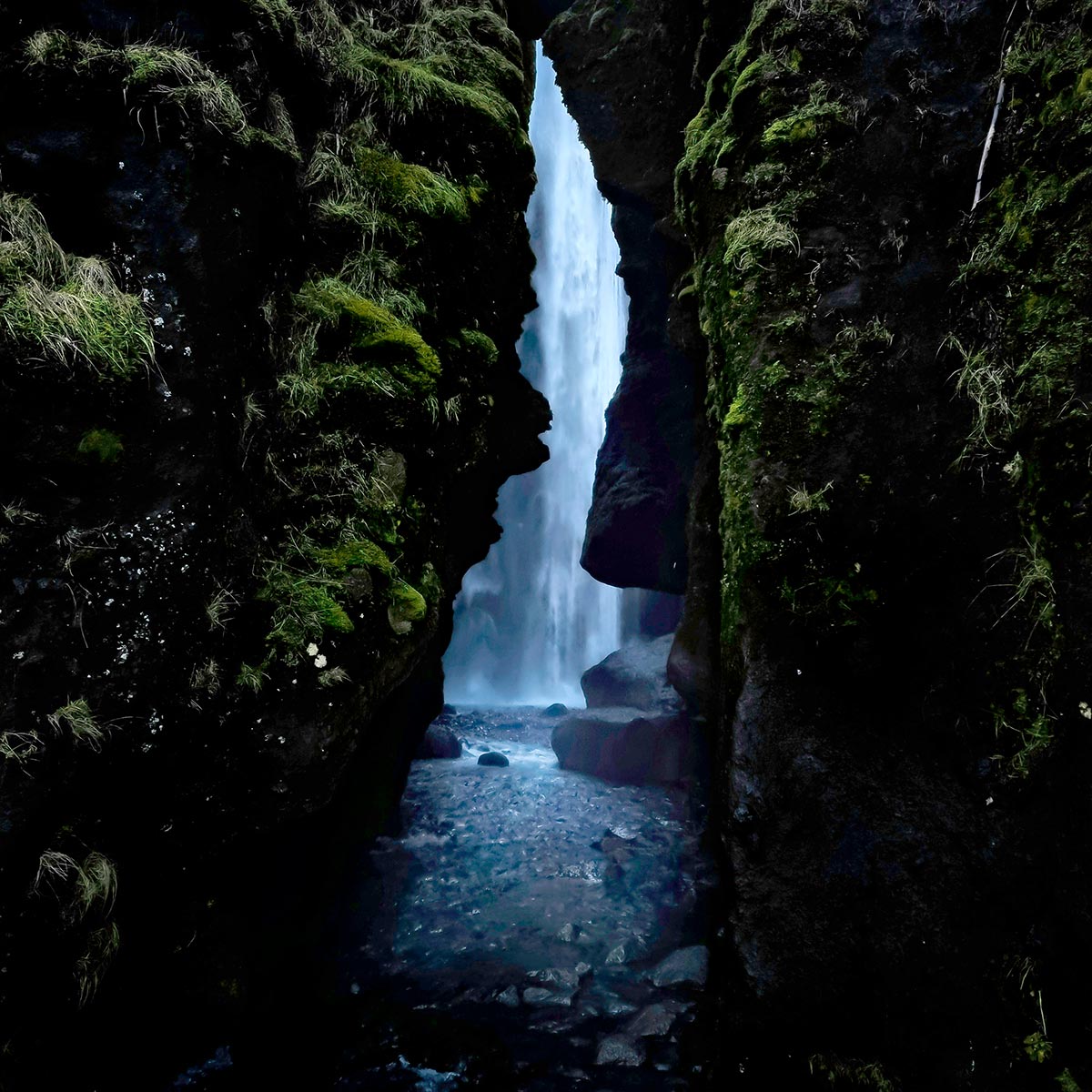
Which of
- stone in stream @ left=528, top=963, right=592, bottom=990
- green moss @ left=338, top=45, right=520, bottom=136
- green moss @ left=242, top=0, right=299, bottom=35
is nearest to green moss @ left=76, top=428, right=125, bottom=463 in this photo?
green moss @ left=242, top=0, right=299, bottom=35

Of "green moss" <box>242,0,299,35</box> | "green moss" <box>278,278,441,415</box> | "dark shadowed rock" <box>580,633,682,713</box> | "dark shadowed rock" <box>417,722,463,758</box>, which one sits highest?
"green moss" <box>242,0,299,35</box>

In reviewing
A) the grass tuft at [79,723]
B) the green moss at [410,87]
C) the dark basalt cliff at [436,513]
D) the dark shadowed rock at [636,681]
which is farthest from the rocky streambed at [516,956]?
the green moss at [410,87]

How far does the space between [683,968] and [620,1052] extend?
128 cm

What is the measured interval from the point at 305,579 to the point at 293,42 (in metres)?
4.06

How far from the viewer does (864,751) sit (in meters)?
3.24

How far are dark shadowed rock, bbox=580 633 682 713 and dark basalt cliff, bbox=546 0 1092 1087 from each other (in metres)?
9.76

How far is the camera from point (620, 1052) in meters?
3.94

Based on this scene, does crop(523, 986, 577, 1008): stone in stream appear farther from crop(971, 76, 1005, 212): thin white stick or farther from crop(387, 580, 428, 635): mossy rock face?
crop(971, 76, 1005, 212): thin white stick

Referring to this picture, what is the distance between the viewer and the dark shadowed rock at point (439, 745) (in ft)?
41.4

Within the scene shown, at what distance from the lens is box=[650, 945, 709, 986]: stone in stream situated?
15.8 feet

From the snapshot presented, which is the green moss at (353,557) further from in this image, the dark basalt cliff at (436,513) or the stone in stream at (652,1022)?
the stone in stream at (652,1022)

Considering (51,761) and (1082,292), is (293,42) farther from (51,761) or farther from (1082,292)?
(1082,292)

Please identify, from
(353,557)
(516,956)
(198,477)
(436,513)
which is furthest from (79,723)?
(516,956)

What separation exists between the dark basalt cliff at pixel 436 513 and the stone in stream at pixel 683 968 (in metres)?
1.48
